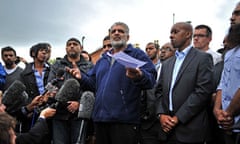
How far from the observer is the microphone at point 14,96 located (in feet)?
18.0

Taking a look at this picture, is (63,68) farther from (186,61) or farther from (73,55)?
(186,61)

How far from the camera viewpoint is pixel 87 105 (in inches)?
208

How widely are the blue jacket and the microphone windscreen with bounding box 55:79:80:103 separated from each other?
41 cm

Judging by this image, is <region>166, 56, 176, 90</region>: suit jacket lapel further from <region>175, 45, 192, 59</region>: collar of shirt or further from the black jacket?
the black jacket

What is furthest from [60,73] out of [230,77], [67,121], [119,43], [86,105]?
[230,77]

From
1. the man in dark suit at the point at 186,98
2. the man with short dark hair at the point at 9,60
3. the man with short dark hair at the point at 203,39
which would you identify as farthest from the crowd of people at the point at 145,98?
the man with short dark hair at the point at 9,60

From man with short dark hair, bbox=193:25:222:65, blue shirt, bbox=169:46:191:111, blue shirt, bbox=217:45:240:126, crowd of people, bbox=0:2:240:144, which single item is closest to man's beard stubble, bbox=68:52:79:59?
crowd of people, bbox=0:2:240:144

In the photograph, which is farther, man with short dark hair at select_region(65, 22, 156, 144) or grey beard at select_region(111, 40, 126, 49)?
grey beard at select_region(111, 40, 126, 49)

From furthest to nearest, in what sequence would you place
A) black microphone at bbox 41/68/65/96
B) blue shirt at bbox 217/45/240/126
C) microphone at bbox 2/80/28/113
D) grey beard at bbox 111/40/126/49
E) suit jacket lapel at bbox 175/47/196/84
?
black microphone at bbox 41/68/65/96
microphone at bbox 2/80/28/113
grey beard at bbox 111/40/126/49
suit jacket lapel at bbox 175/47/196/84
blue shirt at bbox 217/45/240/126

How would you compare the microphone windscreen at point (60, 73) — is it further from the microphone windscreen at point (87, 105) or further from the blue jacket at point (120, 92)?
the blue jacket at point (120, 92)

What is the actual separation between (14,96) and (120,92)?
1.74 m

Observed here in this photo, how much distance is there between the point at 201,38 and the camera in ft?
20.6

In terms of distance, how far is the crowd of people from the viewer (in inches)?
169

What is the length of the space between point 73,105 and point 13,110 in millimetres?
963
